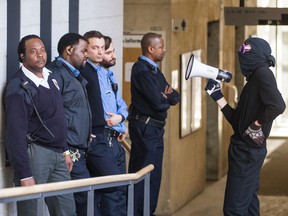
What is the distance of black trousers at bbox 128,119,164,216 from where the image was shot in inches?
402

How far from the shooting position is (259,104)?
881 centimetres

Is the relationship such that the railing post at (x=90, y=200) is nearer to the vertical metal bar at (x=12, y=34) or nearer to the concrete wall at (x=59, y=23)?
the concrete wall at (x=59, y=23)

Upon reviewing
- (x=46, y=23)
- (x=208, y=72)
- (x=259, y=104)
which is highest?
(x=46, y=23)

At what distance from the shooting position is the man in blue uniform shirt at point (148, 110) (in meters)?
10.2

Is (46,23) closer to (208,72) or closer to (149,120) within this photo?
(208,72)

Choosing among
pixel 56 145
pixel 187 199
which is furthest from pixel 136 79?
pixel 187 199

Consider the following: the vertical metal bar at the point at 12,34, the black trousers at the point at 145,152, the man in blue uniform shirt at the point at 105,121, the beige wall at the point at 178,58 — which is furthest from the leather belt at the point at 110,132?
the beige wall at the point at 178,58

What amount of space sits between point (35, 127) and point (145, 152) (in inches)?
109

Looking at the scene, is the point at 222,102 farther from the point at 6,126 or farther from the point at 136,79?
the point at 6,126

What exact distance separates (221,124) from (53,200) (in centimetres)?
890

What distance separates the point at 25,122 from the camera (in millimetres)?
7418

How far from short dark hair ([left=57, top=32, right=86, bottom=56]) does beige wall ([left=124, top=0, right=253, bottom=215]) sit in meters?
4.00

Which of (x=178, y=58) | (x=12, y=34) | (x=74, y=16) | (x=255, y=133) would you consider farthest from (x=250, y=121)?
(x=178, y=58)

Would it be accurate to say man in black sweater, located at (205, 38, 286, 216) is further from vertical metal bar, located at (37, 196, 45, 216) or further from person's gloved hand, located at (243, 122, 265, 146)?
vertical metal bar, located at (37, 196, 45, 216)
